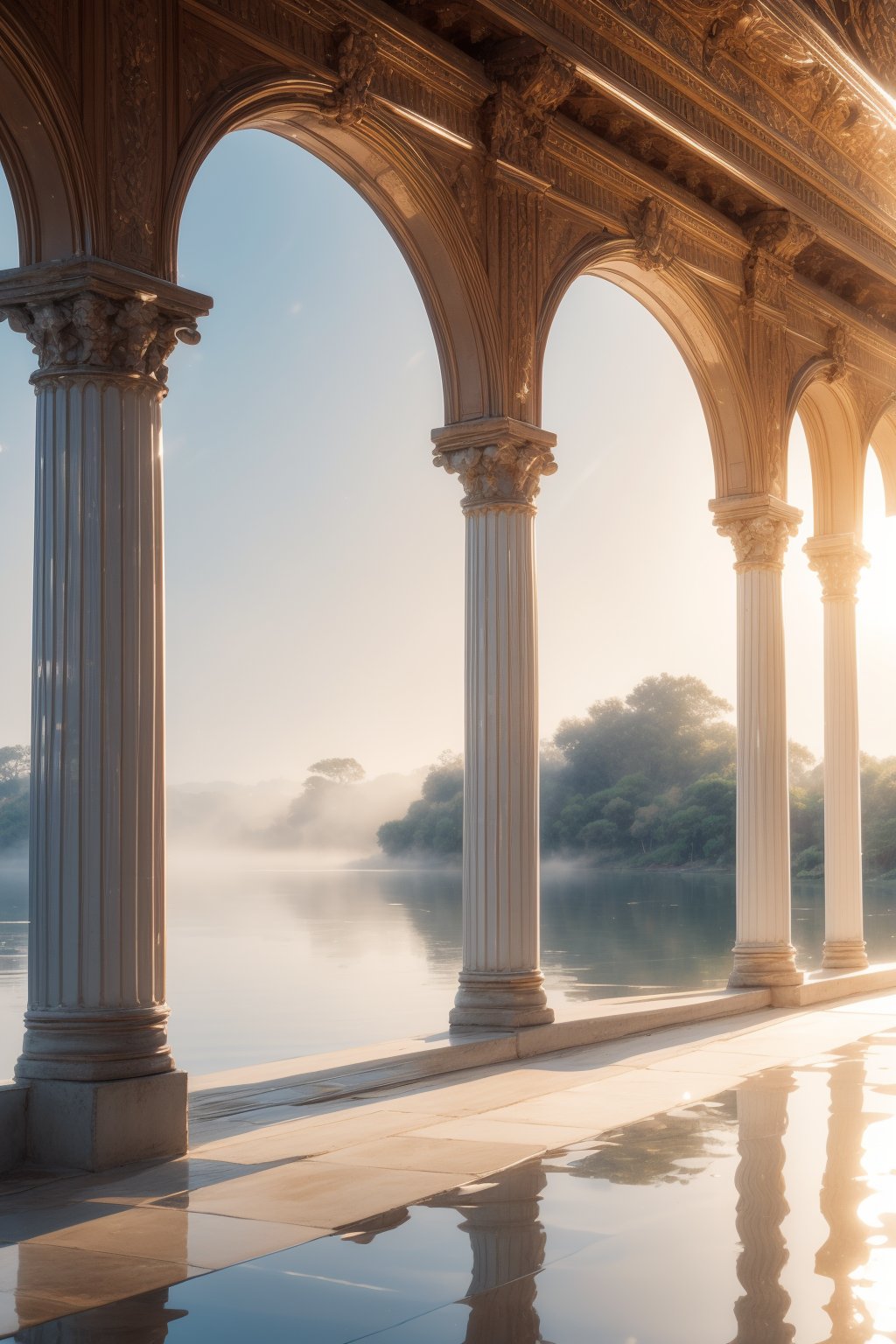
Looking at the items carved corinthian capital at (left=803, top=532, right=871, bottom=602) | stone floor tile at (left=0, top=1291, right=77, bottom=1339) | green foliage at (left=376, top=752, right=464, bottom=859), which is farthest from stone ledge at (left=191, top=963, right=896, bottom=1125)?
green foliage at (left=376, top=752, right=464, bottom=859)

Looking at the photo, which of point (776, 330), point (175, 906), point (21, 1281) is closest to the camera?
point (21, 1281)

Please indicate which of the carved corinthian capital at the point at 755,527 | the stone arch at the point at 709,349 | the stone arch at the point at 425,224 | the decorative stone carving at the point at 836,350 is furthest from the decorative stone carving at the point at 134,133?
the decorative stone carving at the point at 836,350

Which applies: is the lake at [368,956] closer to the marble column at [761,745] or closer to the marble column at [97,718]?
the marble column at [761,745]

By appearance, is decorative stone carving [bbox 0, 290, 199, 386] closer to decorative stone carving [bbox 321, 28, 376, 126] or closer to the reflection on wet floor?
decorative stone carving [bbox 321, 28, 376, 126]

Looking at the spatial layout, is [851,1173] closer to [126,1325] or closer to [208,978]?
[126,1325]

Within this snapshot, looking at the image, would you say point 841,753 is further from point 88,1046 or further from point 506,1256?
point 506,1256

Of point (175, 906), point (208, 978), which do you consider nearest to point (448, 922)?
point (208, 978)

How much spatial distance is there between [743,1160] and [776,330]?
12.5m

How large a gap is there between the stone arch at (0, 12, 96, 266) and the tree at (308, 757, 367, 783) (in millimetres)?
108946

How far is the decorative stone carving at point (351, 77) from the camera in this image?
12.0m

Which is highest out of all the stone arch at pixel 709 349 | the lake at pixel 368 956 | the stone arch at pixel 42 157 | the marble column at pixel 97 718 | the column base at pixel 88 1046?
the stone arch at pixel 709 349

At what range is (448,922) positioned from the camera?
52.5m

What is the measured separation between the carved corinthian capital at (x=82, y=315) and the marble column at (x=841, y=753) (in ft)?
44.7

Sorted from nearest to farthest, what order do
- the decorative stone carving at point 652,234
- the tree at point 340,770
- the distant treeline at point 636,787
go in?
the decorative stone carving at point 652,234 → the distant treeline at point 636,787 → the tree at point 340,770
